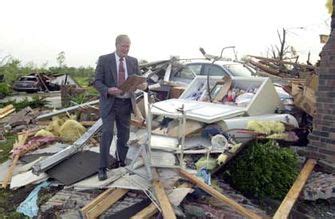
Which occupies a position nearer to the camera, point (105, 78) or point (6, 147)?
point (105, 78)

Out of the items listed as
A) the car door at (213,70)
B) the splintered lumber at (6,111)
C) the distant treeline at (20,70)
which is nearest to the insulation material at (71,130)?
the car door at (213,70)

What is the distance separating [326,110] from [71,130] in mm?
5449

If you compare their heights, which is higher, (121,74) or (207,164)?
(121,74)

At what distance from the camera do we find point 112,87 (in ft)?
16.9

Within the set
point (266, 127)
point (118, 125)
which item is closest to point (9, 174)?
point (118, 125)

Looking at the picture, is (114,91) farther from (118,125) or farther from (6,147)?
(6,147)

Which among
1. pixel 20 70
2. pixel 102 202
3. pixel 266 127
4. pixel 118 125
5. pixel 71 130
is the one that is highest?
pixel 118 125

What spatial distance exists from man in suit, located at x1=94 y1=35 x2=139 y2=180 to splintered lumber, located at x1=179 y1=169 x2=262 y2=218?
1.14m

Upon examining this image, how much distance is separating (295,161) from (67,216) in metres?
2.95

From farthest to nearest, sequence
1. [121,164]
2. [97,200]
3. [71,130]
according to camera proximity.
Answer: [71,130] → [121,164] → [97,200]

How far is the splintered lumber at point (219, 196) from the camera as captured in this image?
4.15 meters

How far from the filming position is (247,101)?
22.8 feet

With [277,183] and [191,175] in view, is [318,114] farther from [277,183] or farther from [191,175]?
[191,175]

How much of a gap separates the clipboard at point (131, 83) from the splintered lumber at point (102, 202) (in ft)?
4.20
